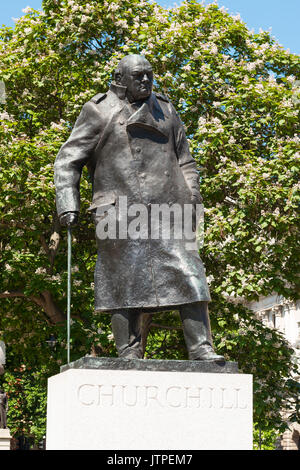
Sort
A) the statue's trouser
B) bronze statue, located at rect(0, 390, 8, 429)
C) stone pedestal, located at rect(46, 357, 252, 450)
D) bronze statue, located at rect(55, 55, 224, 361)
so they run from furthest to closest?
bronze statue, located at rect(0, 390, 8, 429) → bronze statue, located at rect(55, 55, 224, 361) → the statue's trouser → stone pedestal, located at rect(46, 357, 252, 450)

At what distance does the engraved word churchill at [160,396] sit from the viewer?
6.38 metres

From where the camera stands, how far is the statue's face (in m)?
7.58

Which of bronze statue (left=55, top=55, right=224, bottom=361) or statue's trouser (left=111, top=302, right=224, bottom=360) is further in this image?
bronze statue (left=55, top=55, right=224, bottom=361)

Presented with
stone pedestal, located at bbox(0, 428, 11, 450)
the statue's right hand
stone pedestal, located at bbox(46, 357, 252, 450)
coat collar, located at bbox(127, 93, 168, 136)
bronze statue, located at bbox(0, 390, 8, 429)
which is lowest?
stone pedestal, located at bbox(0, 428, 11, 450)

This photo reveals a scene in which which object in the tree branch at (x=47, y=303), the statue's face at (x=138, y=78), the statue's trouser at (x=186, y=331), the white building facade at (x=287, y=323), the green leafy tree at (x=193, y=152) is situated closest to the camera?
the statue's trouser at (x=186, y=331)

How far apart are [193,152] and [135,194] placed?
1213 cm

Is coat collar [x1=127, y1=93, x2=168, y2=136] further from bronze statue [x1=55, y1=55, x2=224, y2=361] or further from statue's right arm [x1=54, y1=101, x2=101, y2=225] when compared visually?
statue's right arm [x1=54, y1=101, x2=101, y2=225]

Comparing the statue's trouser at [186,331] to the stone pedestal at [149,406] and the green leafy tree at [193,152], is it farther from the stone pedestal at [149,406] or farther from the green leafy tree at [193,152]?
the green leafy tree at [193,152]

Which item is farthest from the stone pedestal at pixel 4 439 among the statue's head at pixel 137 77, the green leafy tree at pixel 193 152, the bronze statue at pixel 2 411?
the statue's head at pixel 137 77

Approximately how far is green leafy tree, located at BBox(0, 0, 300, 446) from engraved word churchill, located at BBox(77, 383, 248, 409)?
1137cm

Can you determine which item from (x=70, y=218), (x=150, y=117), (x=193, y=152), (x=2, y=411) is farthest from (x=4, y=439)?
(x=150, y=117)

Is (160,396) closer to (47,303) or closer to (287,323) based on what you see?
(47,303)

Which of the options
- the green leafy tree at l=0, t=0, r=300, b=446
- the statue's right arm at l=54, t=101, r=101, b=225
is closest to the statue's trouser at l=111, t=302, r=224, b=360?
the statue's right arm at l=54, t=101, r=101, b=225

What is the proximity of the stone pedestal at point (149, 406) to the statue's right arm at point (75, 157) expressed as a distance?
4.99 ft
